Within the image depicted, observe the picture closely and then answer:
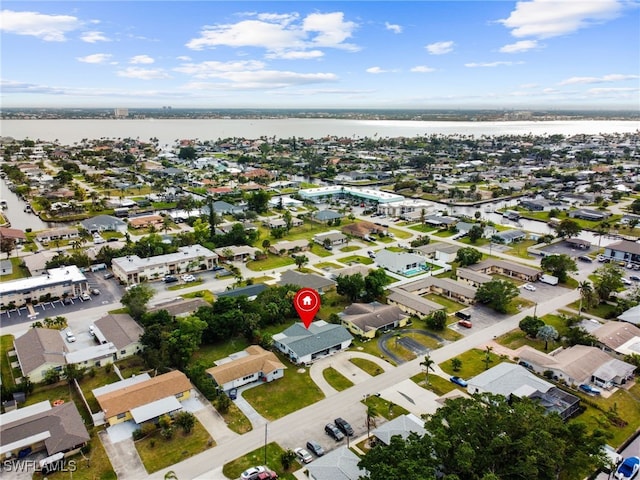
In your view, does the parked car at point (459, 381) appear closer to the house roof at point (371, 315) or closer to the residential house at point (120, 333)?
the house roof at point (371, 315)

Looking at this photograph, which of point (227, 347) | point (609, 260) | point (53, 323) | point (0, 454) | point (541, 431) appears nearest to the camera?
point (541, 431)

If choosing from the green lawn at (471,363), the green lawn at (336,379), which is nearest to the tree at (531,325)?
the green lawn at (471,363)

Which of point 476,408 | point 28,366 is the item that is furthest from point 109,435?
point 476,408

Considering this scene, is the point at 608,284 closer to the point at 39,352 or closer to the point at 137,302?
the point at 137,302

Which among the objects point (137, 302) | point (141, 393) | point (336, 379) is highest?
point (137, 302)

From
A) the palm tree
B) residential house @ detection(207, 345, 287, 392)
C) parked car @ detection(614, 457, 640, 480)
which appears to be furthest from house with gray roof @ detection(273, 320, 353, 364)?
parked car @ detection(614, 457, 640, 480)

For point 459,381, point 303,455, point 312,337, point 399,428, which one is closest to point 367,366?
point 312,337

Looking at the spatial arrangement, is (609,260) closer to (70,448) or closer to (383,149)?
(70,448)
